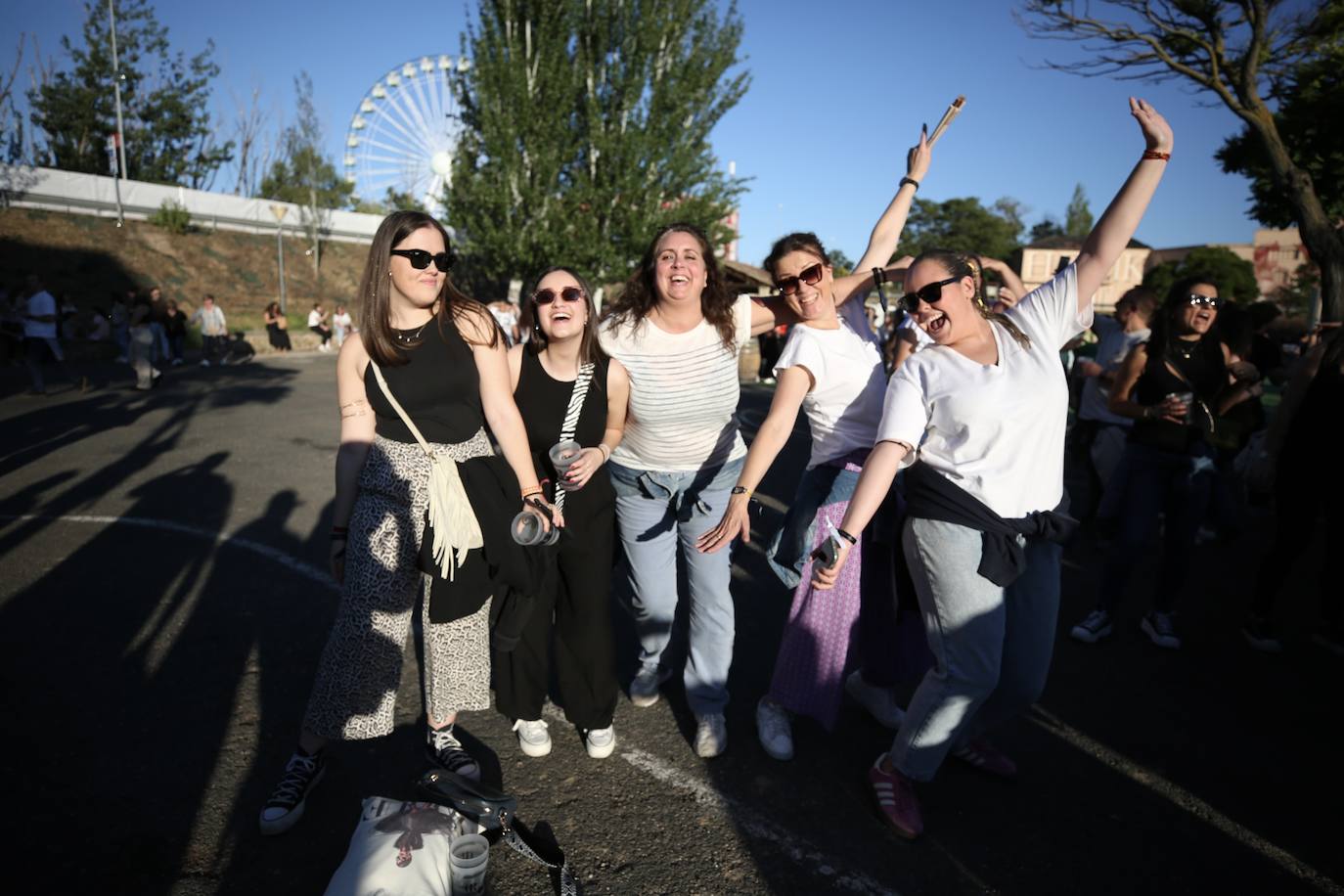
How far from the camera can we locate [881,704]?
11.0ft

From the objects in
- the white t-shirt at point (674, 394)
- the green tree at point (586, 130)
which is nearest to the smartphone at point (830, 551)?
the white t-shirt at point (674, 394)

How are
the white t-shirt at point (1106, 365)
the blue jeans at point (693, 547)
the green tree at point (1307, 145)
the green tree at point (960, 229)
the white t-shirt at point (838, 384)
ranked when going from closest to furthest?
the white t-shirt at point (838, 384)
the blue jeans at point (693, 547)
the white t-shirt at point (1106, 365)
the green tree at point (1307, 145)
the green tree at point (960, 229)

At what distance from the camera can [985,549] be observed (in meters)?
2.42

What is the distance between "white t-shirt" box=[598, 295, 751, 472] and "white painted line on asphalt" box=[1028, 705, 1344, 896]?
1.89 meters

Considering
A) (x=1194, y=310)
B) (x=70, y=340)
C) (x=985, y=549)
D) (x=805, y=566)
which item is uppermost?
(x=1194, y=310)

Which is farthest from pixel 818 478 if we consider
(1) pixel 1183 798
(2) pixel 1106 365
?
(2) pixel 1106 365

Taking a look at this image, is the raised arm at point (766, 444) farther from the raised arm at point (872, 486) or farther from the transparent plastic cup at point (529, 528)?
the transparent plastic cup at point (529, 528)

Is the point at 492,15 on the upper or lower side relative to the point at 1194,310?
upper

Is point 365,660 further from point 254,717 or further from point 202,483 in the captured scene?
point 202,483

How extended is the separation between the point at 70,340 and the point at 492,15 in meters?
15.3

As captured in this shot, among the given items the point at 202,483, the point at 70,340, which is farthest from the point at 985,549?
the point at 70,340

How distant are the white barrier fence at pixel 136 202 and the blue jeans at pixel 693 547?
2766 centimetres

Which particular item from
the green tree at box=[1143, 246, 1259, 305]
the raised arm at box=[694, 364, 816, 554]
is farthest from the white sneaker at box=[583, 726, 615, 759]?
the green tree at box=[1143, 246, 1259, 305]

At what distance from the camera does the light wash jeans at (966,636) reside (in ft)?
8.00
